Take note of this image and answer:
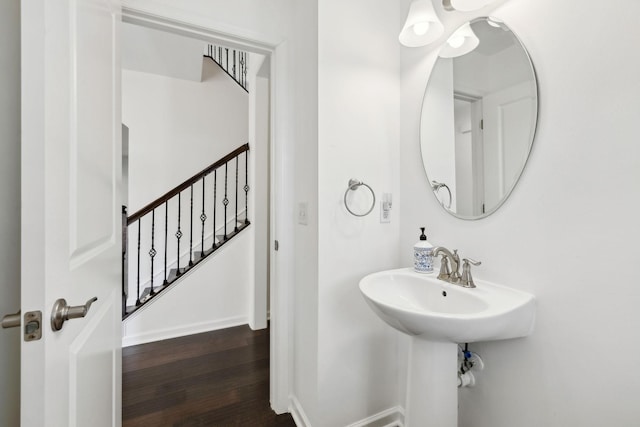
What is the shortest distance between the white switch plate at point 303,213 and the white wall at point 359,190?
0.44ft

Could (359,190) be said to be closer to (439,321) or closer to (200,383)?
(439,321)

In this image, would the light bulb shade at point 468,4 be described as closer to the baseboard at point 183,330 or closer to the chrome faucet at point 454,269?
the chrome faucet at point 454,269

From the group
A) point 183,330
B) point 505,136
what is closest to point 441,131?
point 505,136

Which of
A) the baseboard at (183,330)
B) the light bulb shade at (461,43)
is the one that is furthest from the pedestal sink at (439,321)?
Result: the baseboard at (183,330)

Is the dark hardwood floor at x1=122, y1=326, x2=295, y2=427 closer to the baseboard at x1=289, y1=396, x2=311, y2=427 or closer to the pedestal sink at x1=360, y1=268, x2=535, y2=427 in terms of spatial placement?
the baseboard at x1=289, y1=396, x2=311, y2=427

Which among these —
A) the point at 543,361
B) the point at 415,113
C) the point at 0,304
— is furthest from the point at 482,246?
the point at 0,304

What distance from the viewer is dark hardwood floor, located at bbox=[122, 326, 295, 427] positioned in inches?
58.1

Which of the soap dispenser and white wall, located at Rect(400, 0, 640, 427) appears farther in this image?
the soap dispenser

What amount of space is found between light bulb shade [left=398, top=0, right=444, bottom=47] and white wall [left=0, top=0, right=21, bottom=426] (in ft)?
4.16

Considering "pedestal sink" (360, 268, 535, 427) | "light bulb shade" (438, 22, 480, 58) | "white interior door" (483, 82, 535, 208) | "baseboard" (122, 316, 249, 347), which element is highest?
"light bulb shade" (438, 22, 480, 58)

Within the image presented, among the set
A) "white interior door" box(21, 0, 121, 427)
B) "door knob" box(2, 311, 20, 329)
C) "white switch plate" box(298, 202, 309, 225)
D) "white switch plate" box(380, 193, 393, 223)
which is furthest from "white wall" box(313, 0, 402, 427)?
"door knob" box(2, 311, 20, 329)

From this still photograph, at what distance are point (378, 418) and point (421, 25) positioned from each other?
1.89 m

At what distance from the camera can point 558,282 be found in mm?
844

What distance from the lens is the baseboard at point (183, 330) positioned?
2.26 metres
